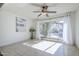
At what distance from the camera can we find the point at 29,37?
4043 mm

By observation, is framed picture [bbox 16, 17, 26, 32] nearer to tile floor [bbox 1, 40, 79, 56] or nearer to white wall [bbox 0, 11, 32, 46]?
white wall [bbox 0, 11, 32, 46]

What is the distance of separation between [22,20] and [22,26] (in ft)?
0.99

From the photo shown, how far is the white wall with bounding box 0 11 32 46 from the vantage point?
2912 mm

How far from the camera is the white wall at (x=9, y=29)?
2912 mm

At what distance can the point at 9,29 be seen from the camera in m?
3.27

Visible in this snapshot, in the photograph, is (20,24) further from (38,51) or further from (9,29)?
(38,51)

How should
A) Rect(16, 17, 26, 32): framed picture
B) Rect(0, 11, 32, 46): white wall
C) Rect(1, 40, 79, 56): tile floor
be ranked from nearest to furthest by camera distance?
1. Rect(1, 40, 79, 56): tile floor
2. Rect(0, 11, 32, 46): white wall
3. Rect(16, 17, 26, 32): framed picture

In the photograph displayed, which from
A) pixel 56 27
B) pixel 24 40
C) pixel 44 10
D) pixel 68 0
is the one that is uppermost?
pixel 44 10

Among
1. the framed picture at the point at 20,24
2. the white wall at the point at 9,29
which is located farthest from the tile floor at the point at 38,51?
the framed picture at the point at 20,24

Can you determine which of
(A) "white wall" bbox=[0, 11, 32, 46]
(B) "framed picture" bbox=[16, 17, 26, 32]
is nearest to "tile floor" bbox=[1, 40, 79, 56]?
(A) "white wall" bbox=[0, 11, 32, 46]

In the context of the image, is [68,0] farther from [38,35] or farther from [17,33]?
[38,35]

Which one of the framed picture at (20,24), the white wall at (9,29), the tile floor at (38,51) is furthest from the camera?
the framed picture at (20,24)

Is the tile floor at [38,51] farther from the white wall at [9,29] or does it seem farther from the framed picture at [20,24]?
the framed picture at [20,24]

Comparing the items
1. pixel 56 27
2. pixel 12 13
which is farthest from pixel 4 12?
pixel 56 27
